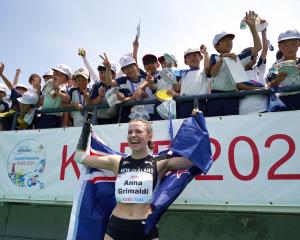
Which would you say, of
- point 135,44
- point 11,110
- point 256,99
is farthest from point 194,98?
point 11,110

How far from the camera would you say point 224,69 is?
4.77 metres

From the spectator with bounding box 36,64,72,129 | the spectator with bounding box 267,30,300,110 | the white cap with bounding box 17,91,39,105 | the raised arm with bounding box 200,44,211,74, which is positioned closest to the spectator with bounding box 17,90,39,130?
the white cap with bounding box 17,91,39,105

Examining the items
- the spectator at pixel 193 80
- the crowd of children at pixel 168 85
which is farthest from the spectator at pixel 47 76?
the spectator at pixel 193 80

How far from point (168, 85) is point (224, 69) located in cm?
81

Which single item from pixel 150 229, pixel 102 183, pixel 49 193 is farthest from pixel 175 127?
pixel 49 193

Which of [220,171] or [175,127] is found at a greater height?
[175,127]

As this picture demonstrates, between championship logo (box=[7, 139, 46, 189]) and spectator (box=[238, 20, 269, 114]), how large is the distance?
3.12m

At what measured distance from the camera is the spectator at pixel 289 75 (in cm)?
440

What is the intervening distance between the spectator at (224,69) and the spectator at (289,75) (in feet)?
1.13

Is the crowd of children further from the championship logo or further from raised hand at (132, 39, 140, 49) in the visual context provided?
the championship logo

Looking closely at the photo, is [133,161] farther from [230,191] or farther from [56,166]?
[56,166]

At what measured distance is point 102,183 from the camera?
4.04 meters

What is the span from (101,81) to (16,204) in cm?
273

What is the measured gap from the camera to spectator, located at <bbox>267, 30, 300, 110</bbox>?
440cm
